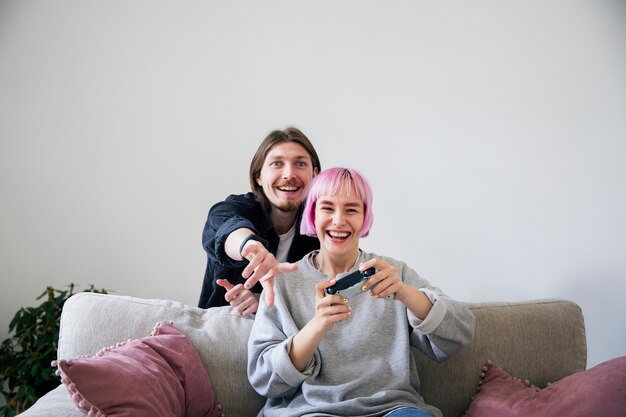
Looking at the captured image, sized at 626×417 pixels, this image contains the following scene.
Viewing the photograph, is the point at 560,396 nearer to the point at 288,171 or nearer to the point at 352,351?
the point at 352,351

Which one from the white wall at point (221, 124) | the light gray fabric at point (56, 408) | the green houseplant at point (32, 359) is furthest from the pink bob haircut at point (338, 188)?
the green houseplant at point (32, 359)

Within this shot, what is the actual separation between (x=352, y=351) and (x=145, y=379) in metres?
0.56

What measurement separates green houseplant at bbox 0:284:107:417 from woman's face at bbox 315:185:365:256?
1402mm

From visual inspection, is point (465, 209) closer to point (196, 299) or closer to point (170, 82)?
point (196, 299)

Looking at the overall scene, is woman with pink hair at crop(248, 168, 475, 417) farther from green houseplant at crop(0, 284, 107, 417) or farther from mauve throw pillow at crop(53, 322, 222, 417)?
green houseplant at crop(0, 284, 107, 417)

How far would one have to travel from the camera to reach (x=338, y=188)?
5.27 feet

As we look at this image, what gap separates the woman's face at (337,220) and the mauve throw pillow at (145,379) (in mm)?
533

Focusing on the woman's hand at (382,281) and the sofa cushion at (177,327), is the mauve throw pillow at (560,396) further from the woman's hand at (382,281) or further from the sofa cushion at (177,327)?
the sofa cushion at (177,327)

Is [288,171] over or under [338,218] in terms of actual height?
over

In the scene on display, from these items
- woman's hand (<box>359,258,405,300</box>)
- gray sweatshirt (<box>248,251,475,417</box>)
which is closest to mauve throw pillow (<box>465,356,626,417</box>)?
gray sweatshirt (<box>248,251,475,417</box>)

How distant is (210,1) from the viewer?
2736 millimetres

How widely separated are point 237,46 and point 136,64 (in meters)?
0.50

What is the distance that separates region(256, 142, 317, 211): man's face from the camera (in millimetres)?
2008

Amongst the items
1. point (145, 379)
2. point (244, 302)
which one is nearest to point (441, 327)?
point (244, 302)
